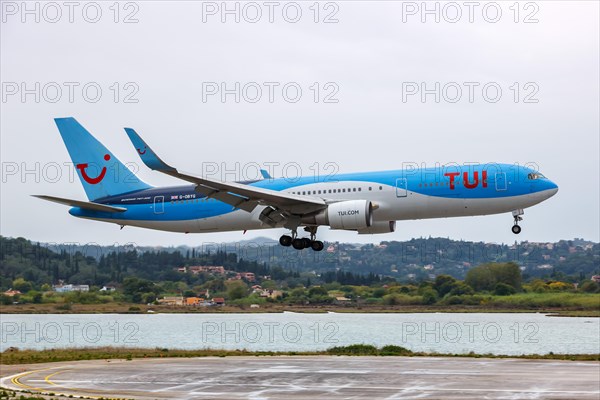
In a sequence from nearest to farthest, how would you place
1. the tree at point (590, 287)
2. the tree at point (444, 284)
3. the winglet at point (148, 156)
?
A: the winglet at point (148, 156)
the tree at point (444, 284)
the tree at point (590, 287)

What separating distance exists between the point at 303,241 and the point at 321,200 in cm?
430

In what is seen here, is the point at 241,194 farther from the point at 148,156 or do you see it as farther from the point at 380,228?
the point at 380,228

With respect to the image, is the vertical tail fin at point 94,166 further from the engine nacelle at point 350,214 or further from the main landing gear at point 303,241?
the engine nacelle at point 350,214

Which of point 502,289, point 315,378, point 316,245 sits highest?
point 316,245

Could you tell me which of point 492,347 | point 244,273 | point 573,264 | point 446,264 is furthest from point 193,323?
point 573,264

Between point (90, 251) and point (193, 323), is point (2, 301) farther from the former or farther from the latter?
point (193, 323)

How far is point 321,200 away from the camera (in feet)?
→ 157

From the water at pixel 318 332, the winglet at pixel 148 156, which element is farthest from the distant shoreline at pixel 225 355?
the winglet at pixel 148 156

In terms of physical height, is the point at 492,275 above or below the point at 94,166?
below

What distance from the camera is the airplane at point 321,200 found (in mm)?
45906

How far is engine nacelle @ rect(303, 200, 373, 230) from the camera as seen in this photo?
4631 centimetres

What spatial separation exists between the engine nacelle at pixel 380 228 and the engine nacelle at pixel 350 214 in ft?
11.3

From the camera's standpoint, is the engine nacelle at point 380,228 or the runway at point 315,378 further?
the engine nacelle at point 380,228

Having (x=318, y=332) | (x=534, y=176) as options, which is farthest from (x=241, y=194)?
(x=318, y=332)
